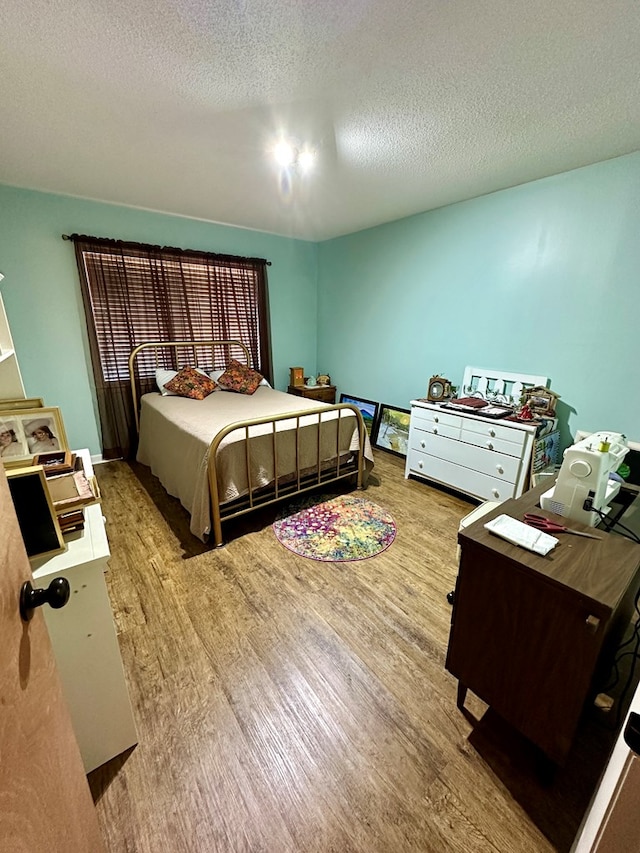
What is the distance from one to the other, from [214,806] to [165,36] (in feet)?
8.82

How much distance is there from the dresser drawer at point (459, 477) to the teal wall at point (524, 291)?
702mm

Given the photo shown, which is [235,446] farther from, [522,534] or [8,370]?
[522,534]

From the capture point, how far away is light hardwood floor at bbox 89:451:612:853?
1021 mm

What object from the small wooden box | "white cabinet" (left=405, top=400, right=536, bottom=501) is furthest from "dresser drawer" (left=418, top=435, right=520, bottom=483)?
the small wooden box

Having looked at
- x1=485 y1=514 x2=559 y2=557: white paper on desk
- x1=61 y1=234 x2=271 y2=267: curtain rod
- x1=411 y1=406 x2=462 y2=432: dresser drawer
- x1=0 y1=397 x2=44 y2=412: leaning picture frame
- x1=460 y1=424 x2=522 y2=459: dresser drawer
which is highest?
x1=61 y1=234 x2=271 y2=267: curtain rod

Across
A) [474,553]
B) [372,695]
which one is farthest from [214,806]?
[474,553]

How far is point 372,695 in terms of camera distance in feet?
4.55

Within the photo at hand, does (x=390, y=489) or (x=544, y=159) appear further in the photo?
(x=390, y=489)

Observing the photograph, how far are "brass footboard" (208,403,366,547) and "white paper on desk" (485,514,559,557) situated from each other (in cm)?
152

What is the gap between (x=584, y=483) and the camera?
119cm

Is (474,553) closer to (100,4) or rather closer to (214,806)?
(214,806)

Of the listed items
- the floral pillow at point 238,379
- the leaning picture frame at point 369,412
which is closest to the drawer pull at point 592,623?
the leaning picture frame at point 369,412

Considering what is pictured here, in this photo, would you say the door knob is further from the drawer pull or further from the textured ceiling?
the textured ceiling

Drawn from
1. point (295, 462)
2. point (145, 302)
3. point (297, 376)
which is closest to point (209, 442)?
point (295, 462)
